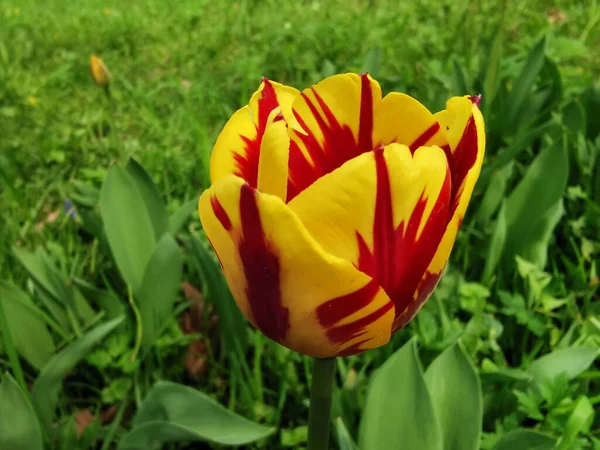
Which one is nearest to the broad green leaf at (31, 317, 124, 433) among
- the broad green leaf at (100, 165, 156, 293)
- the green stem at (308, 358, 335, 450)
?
the broad green leaf at (100, 165, 156, 293)

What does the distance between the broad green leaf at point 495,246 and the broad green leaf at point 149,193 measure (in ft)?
2.28

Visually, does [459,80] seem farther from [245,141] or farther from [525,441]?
[245,141]

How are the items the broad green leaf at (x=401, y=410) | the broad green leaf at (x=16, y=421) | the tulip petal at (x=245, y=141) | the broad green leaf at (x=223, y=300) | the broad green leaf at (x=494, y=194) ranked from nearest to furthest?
the tulip petal at (x=245, y=141) → the broad green leaf at (x=401, y=410) → the broad green leaf at (x=16, y=421) → the broad green leaf at (x=223, y=300) → the broad green leaf at (x=494, y=194)

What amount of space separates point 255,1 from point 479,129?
2.86 metres

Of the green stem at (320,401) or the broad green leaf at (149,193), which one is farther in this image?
the broad green leaf at (149,193)

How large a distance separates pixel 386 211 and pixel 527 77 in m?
1.36

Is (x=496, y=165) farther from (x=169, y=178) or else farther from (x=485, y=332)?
(x=169, y=178)

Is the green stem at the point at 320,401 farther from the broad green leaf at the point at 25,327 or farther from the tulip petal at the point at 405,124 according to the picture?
the broad green leaf at the point at 25,327

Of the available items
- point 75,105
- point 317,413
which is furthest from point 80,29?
point 317,413

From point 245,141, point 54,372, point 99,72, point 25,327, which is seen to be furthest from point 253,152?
point 99,72

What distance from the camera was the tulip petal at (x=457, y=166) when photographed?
595mm

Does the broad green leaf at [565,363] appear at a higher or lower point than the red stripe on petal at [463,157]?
lower

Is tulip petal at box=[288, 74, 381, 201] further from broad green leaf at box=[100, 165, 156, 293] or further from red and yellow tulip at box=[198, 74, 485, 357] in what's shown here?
broad green leaf at box=[100, 165, 156, 293]

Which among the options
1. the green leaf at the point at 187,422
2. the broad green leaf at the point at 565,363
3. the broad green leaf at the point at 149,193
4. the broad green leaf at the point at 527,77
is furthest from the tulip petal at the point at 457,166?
the broad green leaf at the point at 527,77
